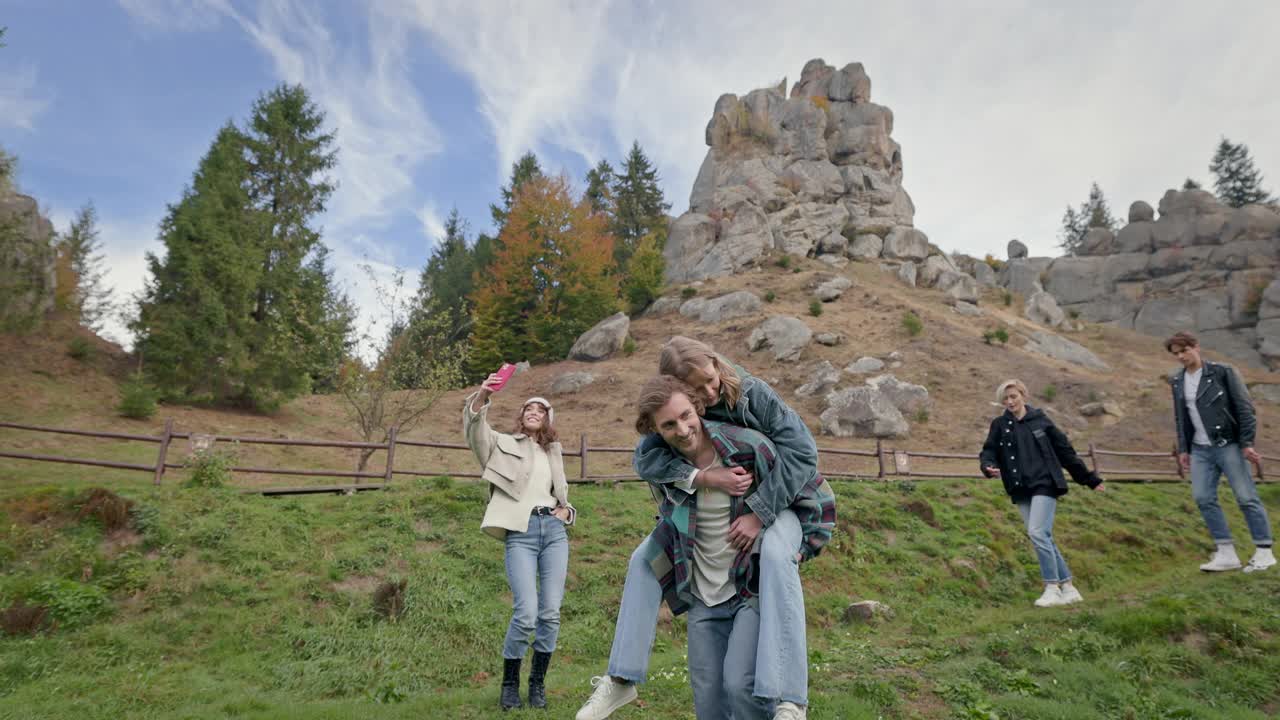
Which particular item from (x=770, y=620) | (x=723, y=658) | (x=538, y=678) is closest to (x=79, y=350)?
(x=538, y=678)

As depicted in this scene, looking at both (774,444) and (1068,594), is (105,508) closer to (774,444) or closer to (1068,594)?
(774,444)

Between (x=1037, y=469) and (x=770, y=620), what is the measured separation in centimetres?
526

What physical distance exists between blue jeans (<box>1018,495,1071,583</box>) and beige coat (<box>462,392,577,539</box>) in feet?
15.3

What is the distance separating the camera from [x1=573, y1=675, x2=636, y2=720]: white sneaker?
2354 millimetres

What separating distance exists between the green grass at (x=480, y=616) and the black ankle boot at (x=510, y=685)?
0.12m

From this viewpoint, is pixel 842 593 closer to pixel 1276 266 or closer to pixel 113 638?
pixel 113 638

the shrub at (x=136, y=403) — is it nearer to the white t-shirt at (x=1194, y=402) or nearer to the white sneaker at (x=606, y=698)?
the white sneaker at (x=606, y=698)

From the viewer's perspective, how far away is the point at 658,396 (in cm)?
239

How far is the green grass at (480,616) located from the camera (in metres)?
4.30

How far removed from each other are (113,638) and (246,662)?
4.45 ft

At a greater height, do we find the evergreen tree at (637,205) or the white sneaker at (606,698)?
the evergreen tree at (637,205)

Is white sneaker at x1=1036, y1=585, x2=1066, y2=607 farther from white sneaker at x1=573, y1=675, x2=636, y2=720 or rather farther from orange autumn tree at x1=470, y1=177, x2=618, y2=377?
orange autumn tree at x1=470, y1=177, x2=618, y2=377

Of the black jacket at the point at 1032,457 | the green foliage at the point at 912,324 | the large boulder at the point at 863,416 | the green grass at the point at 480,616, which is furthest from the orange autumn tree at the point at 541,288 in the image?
the black jacket at the point at 1032,457

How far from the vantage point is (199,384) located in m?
18.2
